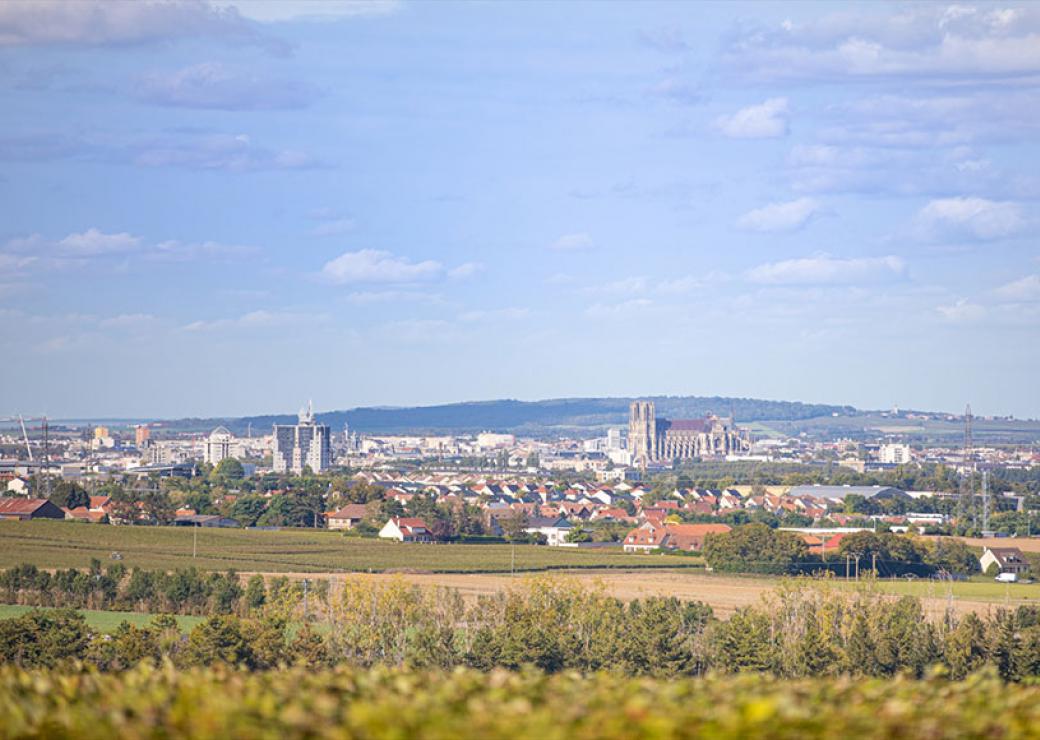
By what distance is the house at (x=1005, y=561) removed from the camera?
235 ft

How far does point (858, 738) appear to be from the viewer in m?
9.43

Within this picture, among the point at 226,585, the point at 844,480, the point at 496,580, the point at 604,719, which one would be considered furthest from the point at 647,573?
the point at 844,480

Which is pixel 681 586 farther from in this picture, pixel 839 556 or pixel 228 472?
pixel 228 472

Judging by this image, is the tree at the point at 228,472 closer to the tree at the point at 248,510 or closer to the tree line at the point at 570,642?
the tree at the point at 248,510

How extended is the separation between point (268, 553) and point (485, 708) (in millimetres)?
62531

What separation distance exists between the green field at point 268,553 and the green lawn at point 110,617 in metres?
12.5

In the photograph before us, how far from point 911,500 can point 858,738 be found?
392ft

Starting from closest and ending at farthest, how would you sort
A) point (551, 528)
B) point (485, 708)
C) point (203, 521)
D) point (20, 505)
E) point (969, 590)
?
point (485, 708) → point (969, 590) → point (20, 505) → point (203, 521) → point (551, 528)

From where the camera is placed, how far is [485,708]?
934 cm

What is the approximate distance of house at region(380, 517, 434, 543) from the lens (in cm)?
8562

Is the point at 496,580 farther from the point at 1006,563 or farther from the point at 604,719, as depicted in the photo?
the point at 604,719

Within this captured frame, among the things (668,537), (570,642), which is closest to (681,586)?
(668,537)

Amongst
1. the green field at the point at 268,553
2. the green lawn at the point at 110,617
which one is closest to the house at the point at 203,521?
the green field at the point at 268,553

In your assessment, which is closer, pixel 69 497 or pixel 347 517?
pixel 69 497
